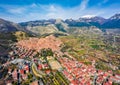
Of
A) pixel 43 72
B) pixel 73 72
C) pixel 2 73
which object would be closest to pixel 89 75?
pixel 73 72

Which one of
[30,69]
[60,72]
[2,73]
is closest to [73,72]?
[60,72]

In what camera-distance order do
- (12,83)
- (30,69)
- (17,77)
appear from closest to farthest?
(12,83) < (17,77) < (30,69)

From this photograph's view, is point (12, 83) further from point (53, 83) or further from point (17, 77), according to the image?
point (53, 83)

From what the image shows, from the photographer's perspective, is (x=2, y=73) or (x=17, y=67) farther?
(x=17, y=67)

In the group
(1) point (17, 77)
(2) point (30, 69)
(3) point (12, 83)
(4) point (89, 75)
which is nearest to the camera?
(3) point (12, 83)

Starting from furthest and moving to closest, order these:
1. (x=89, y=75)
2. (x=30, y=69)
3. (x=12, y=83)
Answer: (x=30, y=69)
(x=89, y=75)
(x=12, y=83)

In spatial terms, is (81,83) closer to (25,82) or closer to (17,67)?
(25,82)

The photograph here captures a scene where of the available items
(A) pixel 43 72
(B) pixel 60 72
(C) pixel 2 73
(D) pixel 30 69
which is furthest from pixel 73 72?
(C) pixel 2 73

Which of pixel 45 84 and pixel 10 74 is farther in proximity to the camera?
pixel 10 74

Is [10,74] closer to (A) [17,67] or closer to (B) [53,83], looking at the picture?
(A) [17,67]
